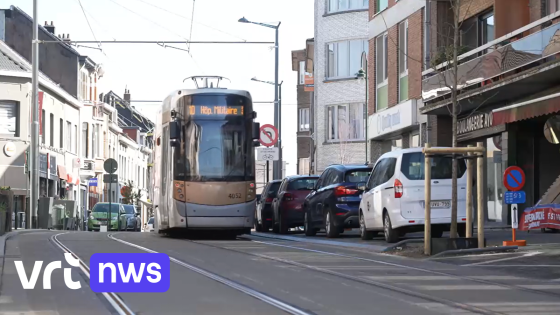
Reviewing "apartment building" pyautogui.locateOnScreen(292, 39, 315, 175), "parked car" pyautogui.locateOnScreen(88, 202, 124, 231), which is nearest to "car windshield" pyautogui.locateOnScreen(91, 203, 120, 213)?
"parked car" pyautogui.locateOnScreen(88, 202, 124, 231)

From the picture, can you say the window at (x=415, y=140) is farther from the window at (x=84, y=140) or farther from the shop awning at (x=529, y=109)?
the window at (x=84, y=140)

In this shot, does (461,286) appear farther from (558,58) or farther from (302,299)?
(558,58)

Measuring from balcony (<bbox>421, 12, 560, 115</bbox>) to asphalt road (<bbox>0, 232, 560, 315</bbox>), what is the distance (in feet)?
26.6

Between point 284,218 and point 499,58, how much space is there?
715 cm

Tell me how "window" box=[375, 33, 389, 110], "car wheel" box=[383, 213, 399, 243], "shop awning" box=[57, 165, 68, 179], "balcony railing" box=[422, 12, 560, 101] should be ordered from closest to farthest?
"car wheel" box=[383, 213, 399, 243]
"balcony railing" box=[422, 12, 560, 101]
"window" box=[375, 33, 389, 110]
"shop awning" box=[57, 165, 68, 179]

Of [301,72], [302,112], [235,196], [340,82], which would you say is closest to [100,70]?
[301,72]

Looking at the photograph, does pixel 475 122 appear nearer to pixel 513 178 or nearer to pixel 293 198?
pixel 293 198

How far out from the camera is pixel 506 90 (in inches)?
1080

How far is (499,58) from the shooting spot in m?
27.0

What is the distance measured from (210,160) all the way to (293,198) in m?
5.38

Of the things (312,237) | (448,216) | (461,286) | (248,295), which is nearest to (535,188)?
(312,237)

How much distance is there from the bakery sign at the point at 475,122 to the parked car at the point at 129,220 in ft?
79.0

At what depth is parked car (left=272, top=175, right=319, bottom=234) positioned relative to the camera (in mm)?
29375

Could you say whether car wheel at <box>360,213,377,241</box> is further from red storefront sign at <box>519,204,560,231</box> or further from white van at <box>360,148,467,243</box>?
red storefront sign at <box>519,204,560,231</box>
